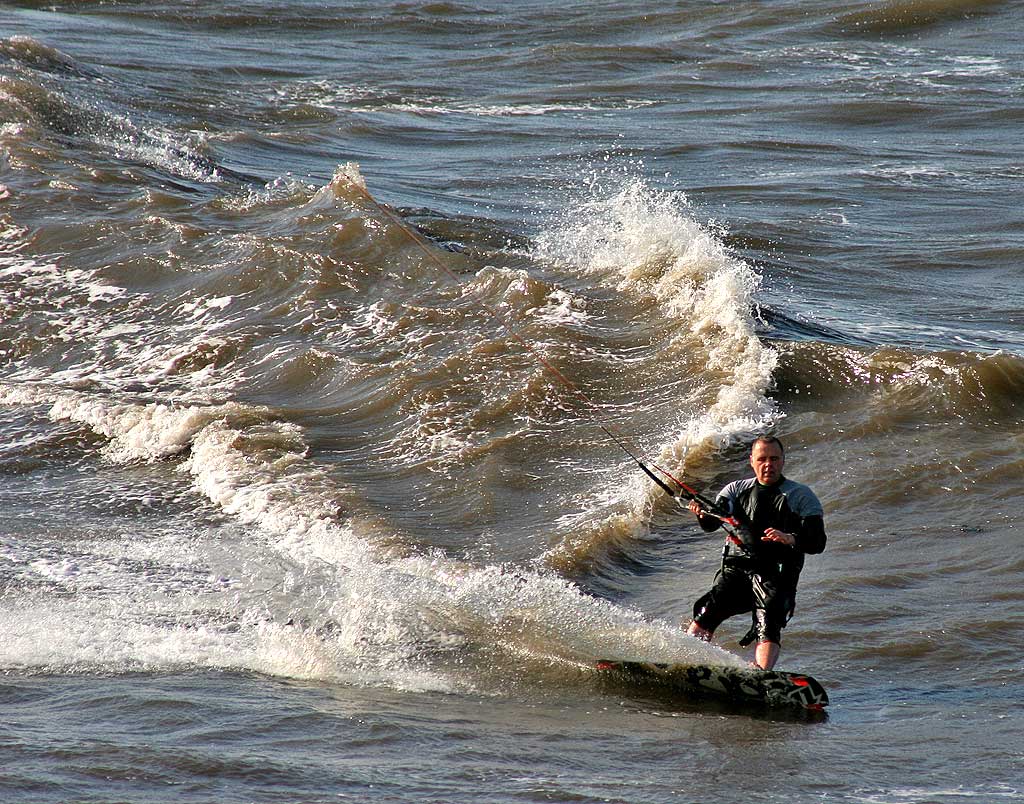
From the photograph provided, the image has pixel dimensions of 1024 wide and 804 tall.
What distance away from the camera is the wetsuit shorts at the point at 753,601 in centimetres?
654

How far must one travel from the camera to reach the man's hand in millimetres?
6426

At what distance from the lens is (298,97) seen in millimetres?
25672

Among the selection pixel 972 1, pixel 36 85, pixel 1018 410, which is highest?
pixel 972 1

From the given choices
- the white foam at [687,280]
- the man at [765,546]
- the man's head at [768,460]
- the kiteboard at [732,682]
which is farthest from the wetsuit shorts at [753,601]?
the white foam at [687,280]

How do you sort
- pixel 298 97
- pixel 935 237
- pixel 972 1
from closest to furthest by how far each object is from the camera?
1. pixel 935 237
2. pixel 298 97
3. pixel 972 1

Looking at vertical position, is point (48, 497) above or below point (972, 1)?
below

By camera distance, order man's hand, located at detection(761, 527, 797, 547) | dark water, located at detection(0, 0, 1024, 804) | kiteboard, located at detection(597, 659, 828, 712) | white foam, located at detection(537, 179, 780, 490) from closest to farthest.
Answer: dark water, located at detection(0, 0, 1024, 804)
kiteboard, located at detection(597, 659, 828, 712)
man's hand, located at detection(761, 527, 797, 547)
white foam, located at detection(537, 179, 780, 490)

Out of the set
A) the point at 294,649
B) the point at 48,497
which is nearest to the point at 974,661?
the point at 294,649

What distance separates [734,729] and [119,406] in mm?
7100

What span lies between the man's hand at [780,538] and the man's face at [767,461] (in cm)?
26

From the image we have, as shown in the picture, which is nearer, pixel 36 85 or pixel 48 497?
pixel 48 497

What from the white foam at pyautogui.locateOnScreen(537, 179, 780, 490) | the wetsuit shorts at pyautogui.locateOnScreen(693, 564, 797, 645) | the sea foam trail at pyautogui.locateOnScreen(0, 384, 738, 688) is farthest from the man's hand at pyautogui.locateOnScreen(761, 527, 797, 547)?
the white foam at pyautogui.locateOnScreen(537, 179, 780, 490)

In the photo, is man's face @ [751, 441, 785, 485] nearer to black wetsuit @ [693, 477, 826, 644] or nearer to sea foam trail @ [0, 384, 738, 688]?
black wetsuit @ [693, 477, 826, 644]

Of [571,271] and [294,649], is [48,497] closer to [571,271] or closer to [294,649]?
[294,649]
